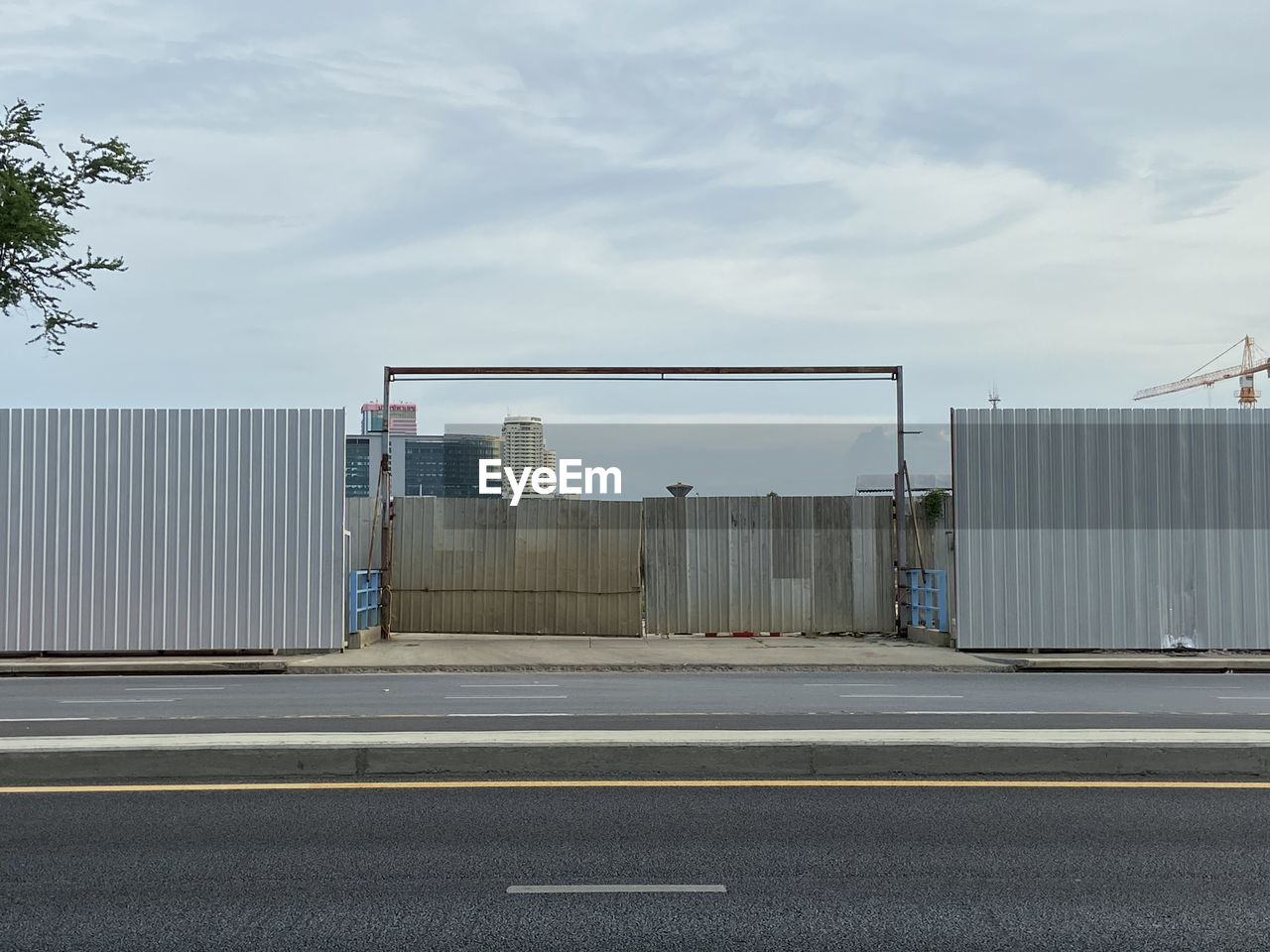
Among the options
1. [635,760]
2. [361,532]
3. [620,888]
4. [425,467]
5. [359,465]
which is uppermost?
[425,467]

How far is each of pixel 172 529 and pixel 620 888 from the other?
17936 millimetres

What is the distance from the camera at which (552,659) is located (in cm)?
2138

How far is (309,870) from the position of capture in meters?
7.15

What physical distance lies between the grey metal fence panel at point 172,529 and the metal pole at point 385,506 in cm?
237

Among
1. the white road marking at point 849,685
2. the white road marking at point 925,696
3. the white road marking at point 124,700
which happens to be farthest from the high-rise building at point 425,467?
the white road marking at point 925,696

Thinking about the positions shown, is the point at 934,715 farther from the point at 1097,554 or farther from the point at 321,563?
the point at 321,563

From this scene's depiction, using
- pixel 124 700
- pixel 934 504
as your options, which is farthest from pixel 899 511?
pixel 124 700

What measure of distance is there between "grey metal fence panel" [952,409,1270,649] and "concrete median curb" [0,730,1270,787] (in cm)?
1320

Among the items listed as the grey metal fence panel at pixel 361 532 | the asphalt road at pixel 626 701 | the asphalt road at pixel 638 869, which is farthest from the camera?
the grey metal fence panel at pixel 361 532

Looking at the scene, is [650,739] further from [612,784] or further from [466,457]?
[466,457]

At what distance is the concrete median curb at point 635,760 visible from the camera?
9.59 m

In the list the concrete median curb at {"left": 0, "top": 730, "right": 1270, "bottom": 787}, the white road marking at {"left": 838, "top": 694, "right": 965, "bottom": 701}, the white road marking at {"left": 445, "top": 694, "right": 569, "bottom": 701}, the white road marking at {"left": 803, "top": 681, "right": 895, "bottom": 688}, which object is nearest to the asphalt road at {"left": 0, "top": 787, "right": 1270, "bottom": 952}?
the concrete median curb at {"left": 0, "top": 730, "right": 1270, "bottom": 787}

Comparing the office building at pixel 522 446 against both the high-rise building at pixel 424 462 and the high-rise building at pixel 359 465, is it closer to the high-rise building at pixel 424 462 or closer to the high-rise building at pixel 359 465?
the high-rise building at pixel 424 462

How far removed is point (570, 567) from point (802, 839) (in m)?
18.4
